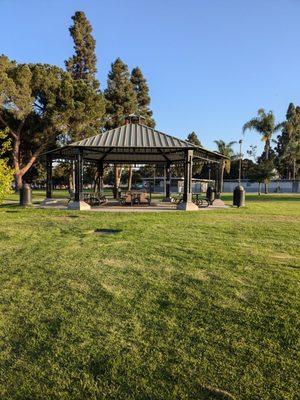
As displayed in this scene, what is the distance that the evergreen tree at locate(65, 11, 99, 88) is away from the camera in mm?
41188

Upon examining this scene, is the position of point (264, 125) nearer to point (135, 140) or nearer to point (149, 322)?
point (135, 140)

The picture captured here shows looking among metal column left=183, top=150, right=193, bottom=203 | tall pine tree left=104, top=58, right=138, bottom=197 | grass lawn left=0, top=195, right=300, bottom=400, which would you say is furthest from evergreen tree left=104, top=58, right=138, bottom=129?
grass lawn left=0, top=195, right=300, bottom=400

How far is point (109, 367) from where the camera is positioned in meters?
3.30

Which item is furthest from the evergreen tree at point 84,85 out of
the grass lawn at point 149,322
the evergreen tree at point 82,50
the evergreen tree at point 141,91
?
the grass lawn at point 149,322

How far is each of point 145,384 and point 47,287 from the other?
2.68 m

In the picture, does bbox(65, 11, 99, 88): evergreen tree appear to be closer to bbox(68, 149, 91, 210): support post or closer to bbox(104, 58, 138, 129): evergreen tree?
bbox(104, 58, 138, 129): evergreen tree

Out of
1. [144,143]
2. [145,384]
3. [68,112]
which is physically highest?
[68,112]

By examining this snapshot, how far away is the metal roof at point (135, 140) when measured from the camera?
692 inches

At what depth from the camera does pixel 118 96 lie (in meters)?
33.4

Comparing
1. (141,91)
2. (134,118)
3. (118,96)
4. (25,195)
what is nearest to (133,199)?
(25,195)

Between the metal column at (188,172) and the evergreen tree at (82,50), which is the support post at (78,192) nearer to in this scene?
the metal column at (188,172)

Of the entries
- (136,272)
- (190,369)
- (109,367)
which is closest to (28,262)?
(136,272)

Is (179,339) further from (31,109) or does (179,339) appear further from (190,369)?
(31,109)

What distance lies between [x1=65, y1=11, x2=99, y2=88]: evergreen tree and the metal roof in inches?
970
